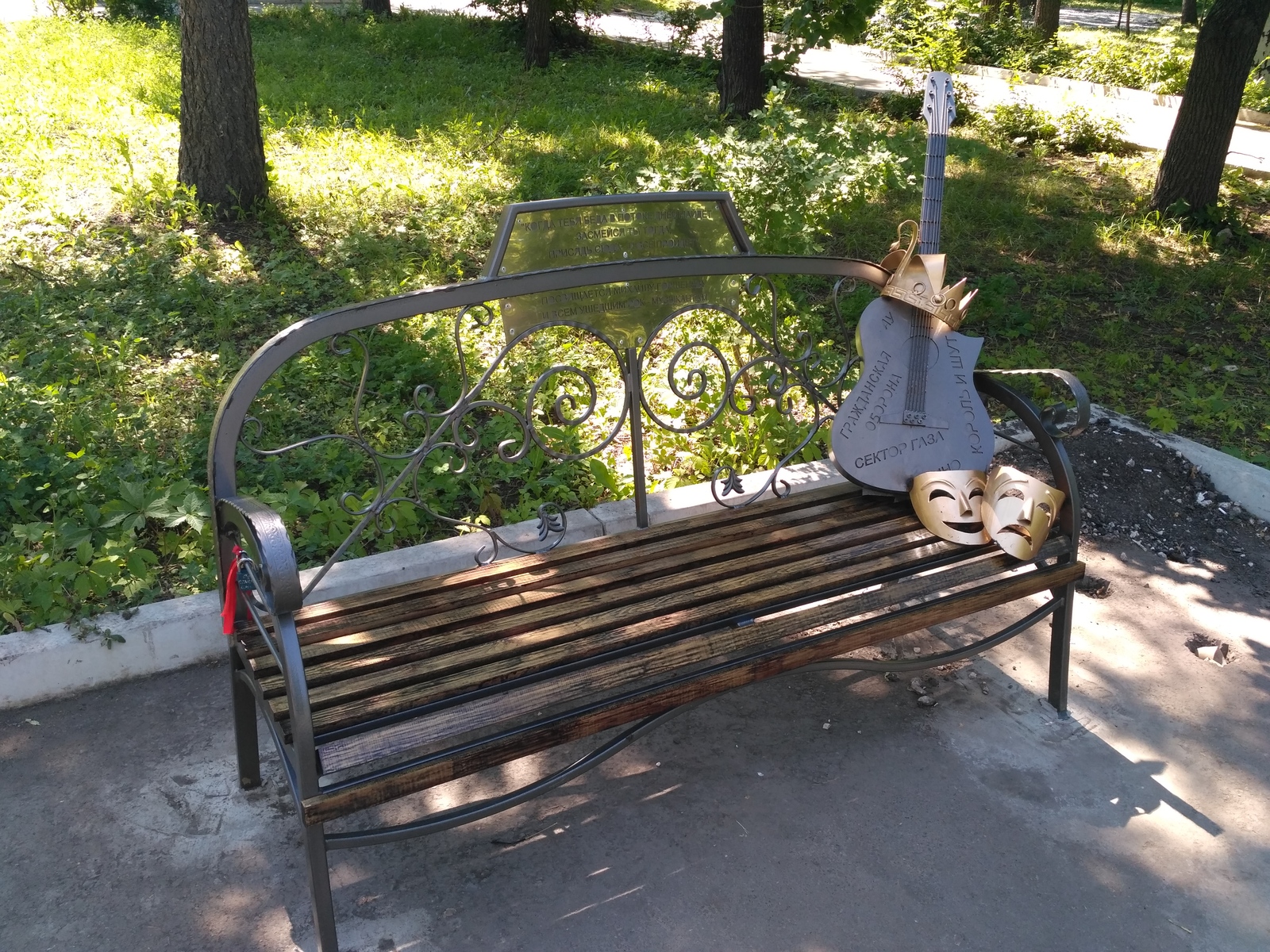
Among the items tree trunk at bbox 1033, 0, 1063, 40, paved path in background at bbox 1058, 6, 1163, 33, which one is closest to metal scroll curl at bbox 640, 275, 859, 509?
tree trunk at bbox 1033, 0, 1063, 40

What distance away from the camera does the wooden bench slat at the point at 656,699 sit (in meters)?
2.14

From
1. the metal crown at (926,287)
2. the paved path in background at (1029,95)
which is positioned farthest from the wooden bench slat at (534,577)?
the paved path in background at (1029,95)

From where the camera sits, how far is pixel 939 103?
330 cm

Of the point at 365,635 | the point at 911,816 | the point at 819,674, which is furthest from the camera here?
the point at 819,674

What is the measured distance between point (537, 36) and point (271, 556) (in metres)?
12.3

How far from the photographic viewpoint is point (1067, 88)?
12109 millimetres

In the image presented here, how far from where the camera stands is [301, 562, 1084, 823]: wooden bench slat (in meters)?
2.14

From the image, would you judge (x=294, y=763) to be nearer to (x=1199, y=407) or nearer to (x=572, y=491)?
(x=572, y=491)

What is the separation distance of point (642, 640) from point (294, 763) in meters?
0.87

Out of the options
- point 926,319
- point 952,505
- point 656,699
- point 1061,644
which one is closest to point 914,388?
point 926,319

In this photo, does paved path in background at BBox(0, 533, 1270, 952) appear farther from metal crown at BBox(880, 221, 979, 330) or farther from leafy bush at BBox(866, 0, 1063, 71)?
leafy bush at BBox(866, 0, 1063, 71)

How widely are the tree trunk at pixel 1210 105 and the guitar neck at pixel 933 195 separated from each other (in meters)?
5.05

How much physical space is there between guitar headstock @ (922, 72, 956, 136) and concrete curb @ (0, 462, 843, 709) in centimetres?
161

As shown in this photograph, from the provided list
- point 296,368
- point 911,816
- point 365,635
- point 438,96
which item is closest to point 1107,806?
point 911,816
